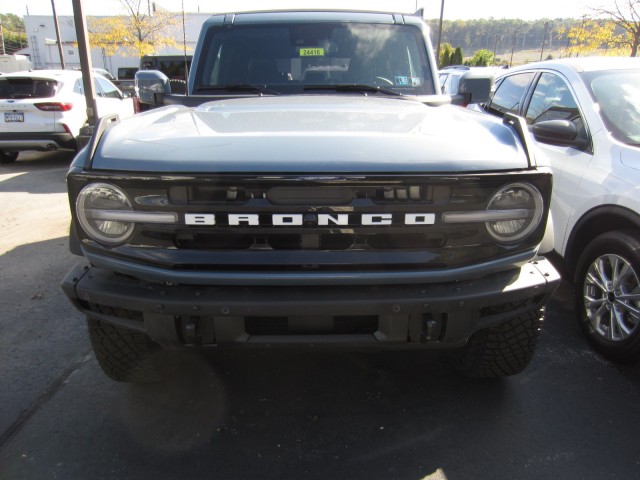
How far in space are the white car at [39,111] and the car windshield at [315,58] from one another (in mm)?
6369

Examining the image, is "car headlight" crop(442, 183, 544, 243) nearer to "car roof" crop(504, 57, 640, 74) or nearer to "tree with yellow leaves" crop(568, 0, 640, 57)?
"car roof" crop(504, 57, 640, 74)

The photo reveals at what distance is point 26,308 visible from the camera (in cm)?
379

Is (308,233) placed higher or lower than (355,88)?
lower

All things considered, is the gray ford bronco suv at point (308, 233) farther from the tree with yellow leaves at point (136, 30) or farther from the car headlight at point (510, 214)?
the tree with yellow leaves at point (136, 30)

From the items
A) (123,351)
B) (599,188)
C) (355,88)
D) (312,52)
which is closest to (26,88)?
(312,52)

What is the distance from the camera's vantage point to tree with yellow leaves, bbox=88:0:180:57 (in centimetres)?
2839

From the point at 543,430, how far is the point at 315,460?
112cm

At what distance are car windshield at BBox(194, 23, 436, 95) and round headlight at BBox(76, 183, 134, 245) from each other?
5.49 feet

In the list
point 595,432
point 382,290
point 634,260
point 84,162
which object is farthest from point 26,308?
point 634,260

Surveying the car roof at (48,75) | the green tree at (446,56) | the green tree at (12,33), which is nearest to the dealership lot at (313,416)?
the car roof at (48,75)

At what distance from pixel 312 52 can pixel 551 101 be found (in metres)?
1.99

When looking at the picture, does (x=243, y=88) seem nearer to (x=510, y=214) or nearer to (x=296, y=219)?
(x=296, y=219)

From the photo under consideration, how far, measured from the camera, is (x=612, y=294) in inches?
118

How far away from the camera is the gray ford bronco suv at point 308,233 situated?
1.96m
